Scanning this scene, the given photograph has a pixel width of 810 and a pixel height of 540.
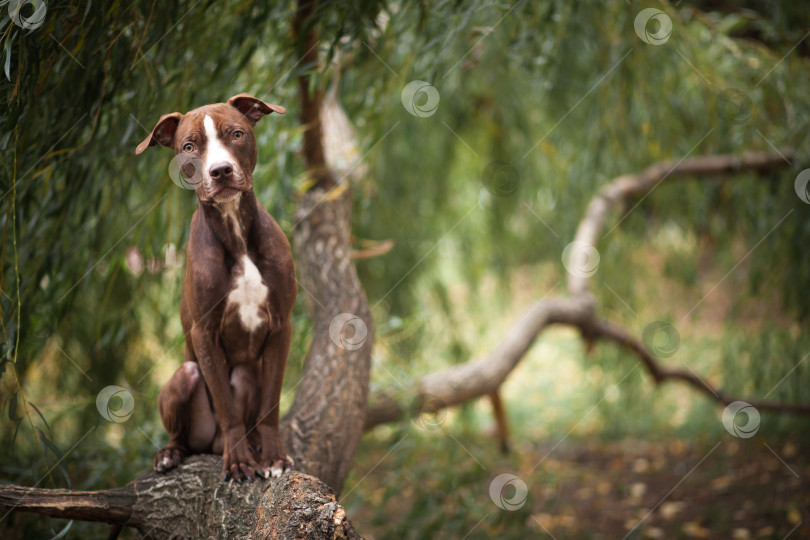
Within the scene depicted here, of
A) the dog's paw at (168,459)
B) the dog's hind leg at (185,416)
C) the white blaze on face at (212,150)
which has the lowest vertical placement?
the dog's paw at (168,459)

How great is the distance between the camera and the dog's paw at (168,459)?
1503 millimetres

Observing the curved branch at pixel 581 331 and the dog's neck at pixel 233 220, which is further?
the curved branch at pixel 581 331

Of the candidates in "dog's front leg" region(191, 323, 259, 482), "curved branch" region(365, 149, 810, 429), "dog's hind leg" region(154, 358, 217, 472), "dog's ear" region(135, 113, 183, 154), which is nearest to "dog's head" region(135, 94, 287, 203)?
"dog's ear" region(135, 113, 183, 154)

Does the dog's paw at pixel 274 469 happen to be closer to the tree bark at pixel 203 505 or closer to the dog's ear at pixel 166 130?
the tree bark at pixel 203 505

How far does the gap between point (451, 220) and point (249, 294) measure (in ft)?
10.5

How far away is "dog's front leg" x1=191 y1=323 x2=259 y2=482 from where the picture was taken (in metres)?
1.36

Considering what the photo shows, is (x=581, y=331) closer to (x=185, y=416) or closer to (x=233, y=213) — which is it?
(x=185, y=416)

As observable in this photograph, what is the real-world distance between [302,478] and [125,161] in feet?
3.46

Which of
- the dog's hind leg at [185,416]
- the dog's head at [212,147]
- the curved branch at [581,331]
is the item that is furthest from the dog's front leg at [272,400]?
the curved branch at [581,331]

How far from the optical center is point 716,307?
28.2 ft

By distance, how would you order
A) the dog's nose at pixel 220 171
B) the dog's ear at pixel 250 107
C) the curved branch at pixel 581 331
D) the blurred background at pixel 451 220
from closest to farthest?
the dog's nose at pixel 220 171 < the dog's ear at pixel 250 107 < the blurred background at pixel 451 220 < the curved branch at pixel 581 331

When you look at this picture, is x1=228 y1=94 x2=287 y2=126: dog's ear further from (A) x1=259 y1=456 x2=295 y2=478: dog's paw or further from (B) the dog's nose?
(A) x1=259 y1=456 x2=295 y2=478: dog's paw

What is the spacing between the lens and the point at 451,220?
4469mm

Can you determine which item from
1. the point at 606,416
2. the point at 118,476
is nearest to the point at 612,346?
the point at 606,416
